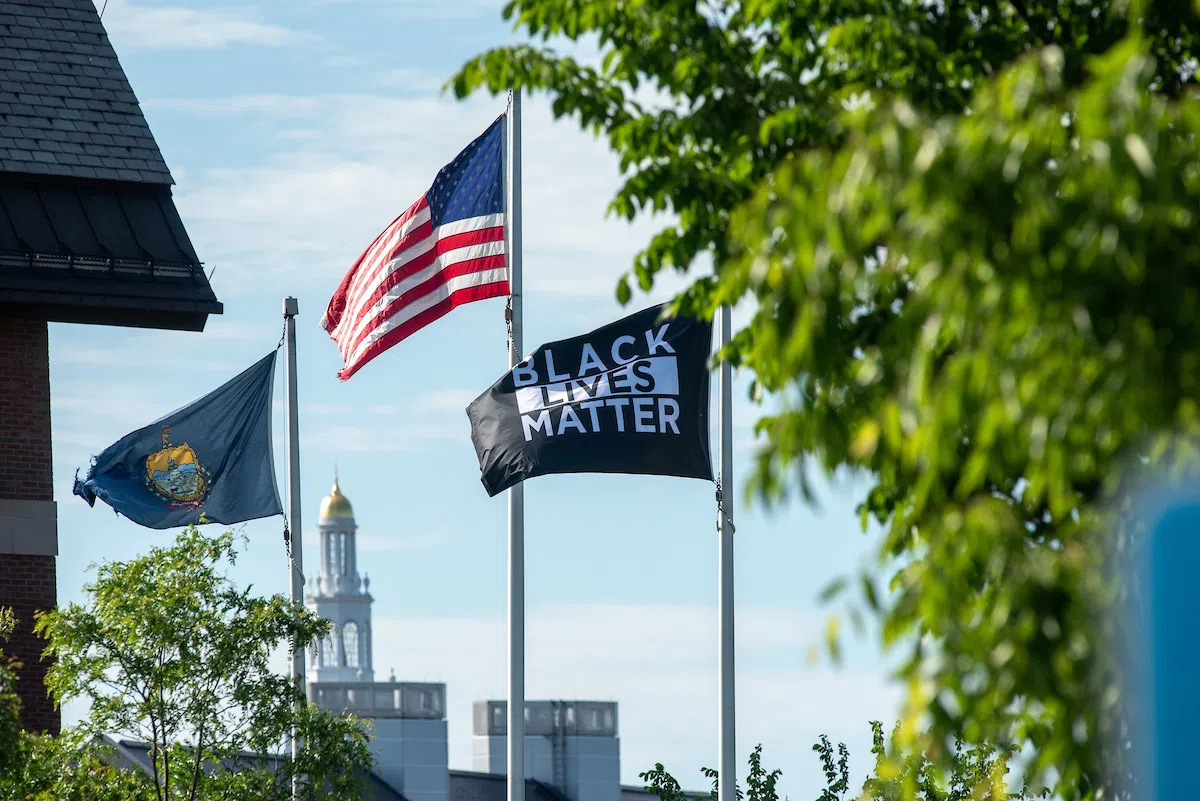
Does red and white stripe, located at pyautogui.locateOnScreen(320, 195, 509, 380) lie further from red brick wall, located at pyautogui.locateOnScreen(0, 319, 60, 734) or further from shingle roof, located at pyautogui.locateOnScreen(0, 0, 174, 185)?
shingle roof, located at pyautogui.locateOnScreen(0, 0, 174, 185)

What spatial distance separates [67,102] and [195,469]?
550 cm

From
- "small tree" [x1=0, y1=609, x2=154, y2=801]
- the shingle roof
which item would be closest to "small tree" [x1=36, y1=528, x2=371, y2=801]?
"small tree" [x1=0, y1=609, x2=154, y2=801]

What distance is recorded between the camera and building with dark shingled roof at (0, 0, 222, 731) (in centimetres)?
2233

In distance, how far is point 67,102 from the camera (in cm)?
2447

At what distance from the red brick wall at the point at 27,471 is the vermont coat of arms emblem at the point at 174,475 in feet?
4.41

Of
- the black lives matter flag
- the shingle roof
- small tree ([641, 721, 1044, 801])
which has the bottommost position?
small tree ([641, 721, 1044, 801])

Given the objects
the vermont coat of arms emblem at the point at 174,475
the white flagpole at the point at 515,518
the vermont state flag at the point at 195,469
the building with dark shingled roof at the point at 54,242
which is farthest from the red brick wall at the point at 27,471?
the white flagpole at the point at 515,518

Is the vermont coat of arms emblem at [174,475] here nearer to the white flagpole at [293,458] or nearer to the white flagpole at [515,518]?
the white flagpole at [293,458]

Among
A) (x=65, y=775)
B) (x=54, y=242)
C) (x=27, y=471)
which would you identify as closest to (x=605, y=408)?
(x=65, y=775)

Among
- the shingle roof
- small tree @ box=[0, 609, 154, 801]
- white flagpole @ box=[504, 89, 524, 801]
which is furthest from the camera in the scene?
the shingle roof

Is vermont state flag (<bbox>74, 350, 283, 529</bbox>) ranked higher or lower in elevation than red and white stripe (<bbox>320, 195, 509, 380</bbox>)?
lower

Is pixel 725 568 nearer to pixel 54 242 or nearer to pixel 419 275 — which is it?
pixel 419 275

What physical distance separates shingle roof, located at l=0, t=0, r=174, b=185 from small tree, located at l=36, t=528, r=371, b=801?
715 cm

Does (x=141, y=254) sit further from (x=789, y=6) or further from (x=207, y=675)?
(x=789, y=6)
